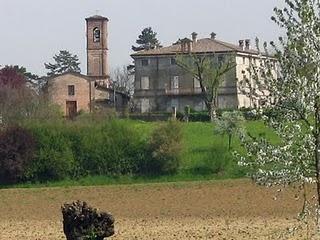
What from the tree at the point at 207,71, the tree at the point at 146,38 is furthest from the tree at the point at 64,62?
the tree at the point at 207,71

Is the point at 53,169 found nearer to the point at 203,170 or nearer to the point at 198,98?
the point at 203,170

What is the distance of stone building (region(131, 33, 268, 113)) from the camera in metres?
110

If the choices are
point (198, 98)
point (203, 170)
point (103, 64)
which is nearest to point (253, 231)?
point (203, 170)

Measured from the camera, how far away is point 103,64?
410 ft

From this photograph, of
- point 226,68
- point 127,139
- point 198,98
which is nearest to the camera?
point 127,139

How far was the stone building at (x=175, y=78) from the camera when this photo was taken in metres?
110

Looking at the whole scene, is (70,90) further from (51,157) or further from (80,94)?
(51,157)

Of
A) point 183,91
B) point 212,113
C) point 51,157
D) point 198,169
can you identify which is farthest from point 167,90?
point 198,169

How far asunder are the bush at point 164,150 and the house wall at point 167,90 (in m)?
40.0

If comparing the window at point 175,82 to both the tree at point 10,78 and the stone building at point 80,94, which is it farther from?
the tree at point 10,78

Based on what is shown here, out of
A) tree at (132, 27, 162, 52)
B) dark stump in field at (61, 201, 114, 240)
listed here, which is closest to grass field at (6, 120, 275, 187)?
dark stump in field at (61, 201, 114, 240)

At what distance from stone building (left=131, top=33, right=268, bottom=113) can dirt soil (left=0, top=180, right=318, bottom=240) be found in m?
52.4

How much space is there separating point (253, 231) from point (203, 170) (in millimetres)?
36125

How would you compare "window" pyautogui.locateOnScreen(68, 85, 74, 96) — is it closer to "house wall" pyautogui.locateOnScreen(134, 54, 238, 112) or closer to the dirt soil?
"house wall" pyautogui.locateOnScreen(134, 54, 238, 112)
